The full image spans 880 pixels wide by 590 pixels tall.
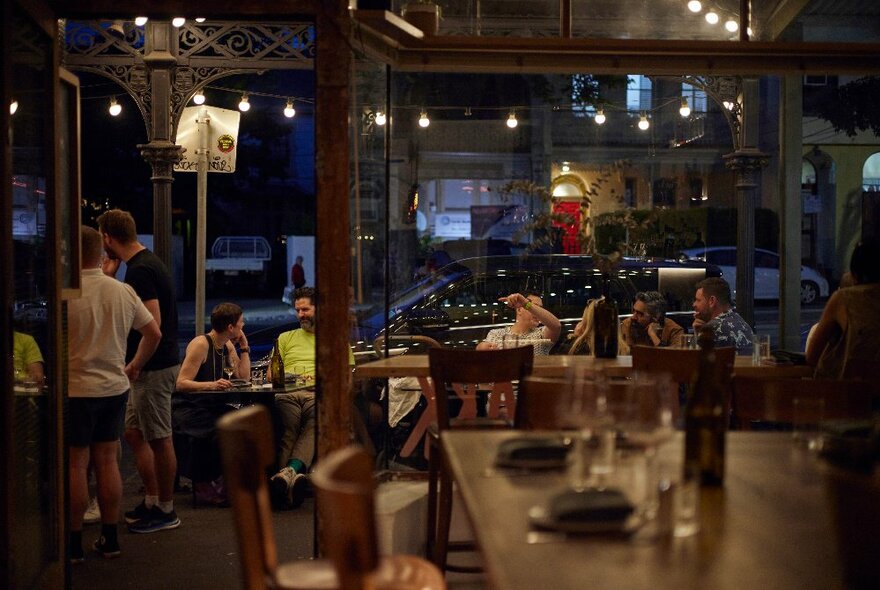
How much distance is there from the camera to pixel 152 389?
5871 millimetres

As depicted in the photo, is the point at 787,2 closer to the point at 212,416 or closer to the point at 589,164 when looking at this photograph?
the point at 212,416

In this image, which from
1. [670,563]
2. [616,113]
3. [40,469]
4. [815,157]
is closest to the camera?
[670,563]

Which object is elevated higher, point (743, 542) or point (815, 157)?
point (815, 157)

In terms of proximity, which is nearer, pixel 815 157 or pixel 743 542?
pixel 743 542

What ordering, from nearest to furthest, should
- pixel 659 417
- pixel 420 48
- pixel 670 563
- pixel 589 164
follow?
pixel 670 563 → pixel 659 417 → pixel 420 48 → pixel 589 164

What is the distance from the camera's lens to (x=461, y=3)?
5305mm

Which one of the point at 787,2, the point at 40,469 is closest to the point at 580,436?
the point at 40,469

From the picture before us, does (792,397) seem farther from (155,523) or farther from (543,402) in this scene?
(155,523)

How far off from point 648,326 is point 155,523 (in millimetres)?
3350

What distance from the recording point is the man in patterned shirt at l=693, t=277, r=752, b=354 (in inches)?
267

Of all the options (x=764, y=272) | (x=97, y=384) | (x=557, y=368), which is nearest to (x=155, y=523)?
(x=97, y=384)

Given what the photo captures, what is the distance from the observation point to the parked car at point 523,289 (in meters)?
8.16

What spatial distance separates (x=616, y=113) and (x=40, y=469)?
8.95 meters

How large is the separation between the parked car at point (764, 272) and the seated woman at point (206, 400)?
4214 mm
